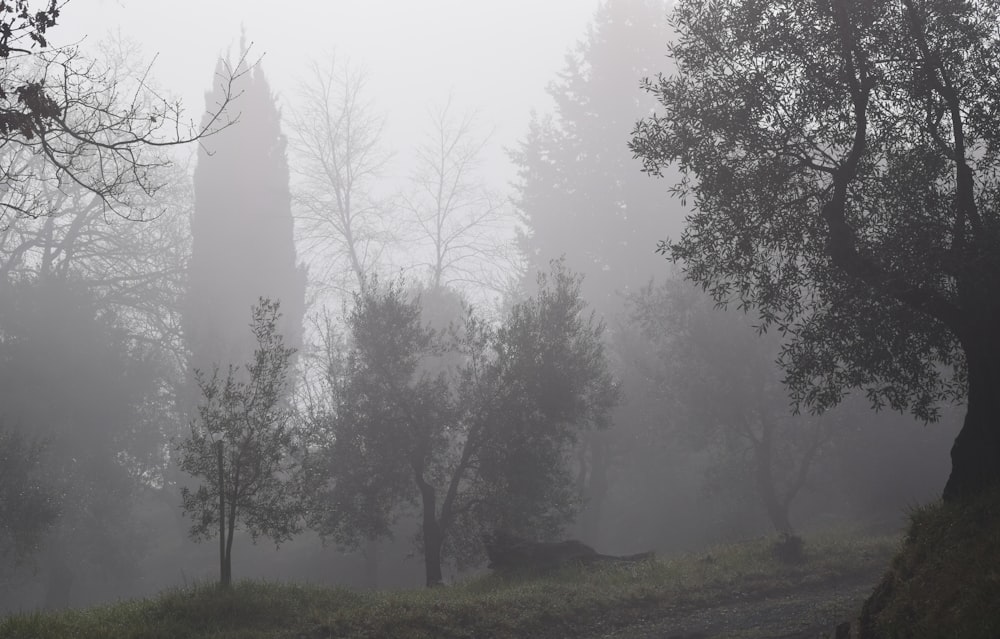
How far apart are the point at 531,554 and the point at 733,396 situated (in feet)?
48.2

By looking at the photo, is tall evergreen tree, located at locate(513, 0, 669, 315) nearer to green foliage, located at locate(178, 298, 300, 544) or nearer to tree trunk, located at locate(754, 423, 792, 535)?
tree trunk, located at locate(754, 423, 792, 535)

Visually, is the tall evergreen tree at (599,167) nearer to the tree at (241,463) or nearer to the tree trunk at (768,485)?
the tree trunk at (768,485)

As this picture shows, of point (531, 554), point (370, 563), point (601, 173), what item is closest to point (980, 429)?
point (531, 554)

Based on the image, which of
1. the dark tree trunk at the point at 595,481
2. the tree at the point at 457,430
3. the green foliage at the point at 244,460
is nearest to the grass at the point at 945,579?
the green foliage at the point at 244,460

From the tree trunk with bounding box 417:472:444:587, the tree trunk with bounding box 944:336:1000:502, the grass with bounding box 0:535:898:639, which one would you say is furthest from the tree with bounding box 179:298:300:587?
the tree trunk with bounding box 944:336:1000:502

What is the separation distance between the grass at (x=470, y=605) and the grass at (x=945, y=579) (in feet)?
20.5

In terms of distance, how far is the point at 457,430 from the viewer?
2497 centimetres

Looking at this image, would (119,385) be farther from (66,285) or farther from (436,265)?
(436,265)

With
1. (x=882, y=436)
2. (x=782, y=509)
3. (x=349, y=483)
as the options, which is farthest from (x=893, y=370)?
(x=882, y=436)

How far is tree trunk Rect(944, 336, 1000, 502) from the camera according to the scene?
1105 centimetres

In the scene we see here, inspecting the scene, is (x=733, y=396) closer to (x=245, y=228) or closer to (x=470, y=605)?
(x=470, y=605)

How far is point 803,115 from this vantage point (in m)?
13.1

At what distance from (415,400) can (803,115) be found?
15.1 meters

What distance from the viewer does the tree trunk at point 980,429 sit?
11047mm
